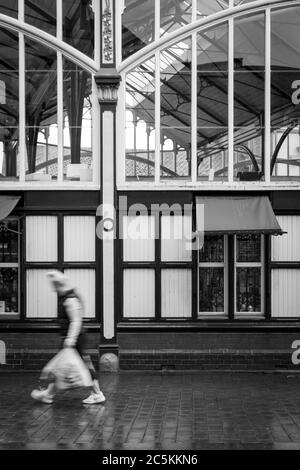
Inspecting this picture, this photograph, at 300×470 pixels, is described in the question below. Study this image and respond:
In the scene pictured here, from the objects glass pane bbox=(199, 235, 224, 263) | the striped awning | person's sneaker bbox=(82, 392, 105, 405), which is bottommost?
person's sneaker bbox=(82, 392, 105, 405)

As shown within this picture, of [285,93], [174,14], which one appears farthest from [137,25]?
[285,93]

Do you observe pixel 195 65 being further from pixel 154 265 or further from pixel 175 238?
pixel 154 265

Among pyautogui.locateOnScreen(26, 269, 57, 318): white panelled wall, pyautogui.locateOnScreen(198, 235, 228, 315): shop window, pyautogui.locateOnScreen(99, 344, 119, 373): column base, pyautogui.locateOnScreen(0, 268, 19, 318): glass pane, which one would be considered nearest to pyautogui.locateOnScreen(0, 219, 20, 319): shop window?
pyautogui.locateOnScreen(0, 268, 19, 318): glass pane

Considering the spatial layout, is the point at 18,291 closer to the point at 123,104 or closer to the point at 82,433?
the point at 123,104

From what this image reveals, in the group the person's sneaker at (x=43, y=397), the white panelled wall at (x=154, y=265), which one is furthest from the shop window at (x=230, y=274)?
the person's sneaker at (x=43, y=397)

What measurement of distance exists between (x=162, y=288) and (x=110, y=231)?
4.87ft

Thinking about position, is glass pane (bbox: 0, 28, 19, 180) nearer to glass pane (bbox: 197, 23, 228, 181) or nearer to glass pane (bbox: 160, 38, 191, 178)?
glass pane (bbox: 160, 38, 191, 178)

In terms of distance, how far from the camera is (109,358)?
12859 mm

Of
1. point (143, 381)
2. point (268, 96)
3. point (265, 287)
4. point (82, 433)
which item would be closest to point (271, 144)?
point (268, 96)

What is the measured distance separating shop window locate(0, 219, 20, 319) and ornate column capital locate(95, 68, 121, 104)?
2929mm

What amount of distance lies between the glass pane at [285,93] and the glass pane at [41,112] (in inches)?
168

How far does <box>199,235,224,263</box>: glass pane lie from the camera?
43.1 ft

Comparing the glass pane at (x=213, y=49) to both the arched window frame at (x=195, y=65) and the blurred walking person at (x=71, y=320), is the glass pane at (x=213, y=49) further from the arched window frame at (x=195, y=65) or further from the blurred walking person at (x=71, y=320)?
the blurred walking person at (x=71, y=320)

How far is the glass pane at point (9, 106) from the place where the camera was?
13.1 metres
